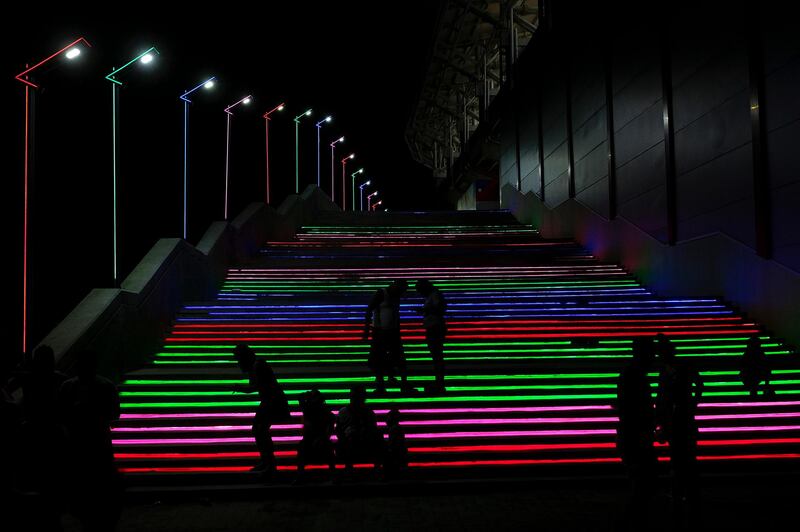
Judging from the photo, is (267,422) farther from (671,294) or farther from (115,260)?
(671,294)

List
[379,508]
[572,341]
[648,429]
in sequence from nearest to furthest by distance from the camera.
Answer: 1. [648,429]
2. [379,508]
3. [572,341]

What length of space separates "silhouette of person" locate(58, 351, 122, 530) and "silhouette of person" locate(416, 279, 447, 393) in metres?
4.44

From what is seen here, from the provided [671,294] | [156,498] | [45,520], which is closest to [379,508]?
[156,498]

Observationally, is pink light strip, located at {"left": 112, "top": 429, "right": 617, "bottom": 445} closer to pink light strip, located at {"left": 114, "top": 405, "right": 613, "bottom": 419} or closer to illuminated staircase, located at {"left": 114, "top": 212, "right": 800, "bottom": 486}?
illuminated staircase, located at {"left": 114, "top": 212, "right": 800, "bottom": 486}

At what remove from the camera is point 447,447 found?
7859 mm

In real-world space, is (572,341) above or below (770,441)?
above

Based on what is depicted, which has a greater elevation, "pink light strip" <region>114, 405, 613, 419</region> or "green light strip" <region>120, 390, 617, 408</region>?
"green light strip" <region>120, 390, 617, 408</region>

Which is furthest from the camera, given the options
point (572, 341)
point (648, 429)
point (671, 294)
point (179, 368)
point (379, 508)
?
point (671, 294)

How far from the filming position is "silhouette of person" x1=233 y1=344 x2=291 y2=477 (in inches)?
284

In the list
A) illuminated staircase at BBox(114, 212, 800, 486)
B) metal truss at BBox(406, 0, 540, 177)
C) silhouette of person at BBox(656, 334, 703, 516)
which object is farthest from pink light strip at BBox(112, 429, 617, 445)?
metal truss at BBox(406, 0, 540, 177)

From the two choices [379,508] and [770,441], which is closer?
[379,508]

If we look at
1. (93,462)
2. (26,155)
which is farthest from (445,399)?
(26,155)

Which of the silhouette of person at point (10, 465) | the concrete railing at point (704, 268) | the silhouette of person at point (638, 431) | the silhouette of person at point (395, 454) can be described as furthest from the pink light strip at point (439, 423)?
the silhouette of person at point (10, 465)

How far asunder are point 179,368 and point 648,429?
6.60 meters
